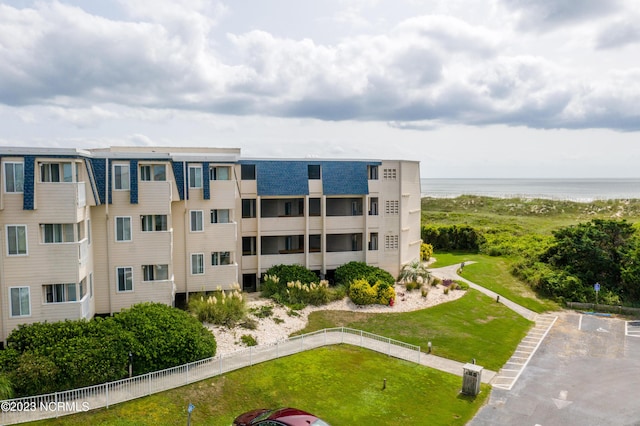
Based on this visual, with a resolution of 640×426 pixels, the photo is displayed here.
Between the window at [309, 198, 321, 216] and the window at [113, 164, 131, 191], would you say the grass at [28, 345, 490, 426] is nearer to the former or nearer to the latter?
the window at [113, 164, 131, 191]

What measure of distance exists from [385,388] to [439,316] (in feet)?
39.6

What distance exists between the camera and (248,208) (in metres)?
36.4

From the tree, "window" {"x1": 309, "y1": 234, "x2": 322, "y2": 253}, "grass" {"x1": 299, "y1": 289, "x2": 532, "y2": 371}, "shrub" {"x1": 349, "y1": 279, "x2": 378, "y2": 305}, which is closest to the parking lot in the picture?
"grass" {"x1": 299, "y1": 289, "x2": 532, "y2": 371}

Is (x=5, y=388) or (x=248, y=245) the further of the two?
(x=248, y=245)

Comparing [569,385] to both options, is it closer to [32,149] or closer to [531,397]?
[531,397]

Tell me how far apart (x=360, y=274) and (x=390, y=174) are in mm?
9182

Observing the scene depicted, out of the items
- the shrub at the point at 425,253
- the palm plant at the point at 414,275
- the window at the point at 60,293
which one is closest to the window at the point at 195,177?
the window at the point at 60,293

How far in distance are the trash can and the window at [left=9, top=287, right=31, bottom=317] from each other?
21.0m

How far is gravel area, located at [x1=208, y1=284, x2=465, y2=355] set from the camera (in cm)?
2530

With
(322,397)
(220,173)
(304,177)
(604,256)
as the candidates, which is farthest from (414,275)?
(322,397)

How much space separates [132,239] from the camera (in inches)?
1054

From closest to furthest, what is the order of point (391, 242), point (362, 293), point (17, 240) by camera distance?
point (17, 240)
point (362, 293)
point (391, 242)

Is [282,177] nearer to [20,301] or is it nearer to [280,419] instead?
[20,301]

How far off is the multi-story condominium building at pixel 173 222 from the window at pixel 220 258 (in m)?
0.07
